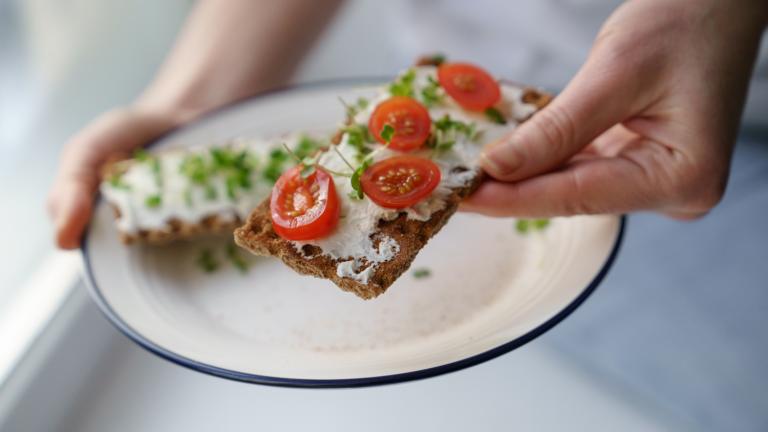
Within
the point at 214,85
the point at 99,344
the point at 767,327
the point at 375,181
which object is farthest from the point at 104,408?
the point at 767,327

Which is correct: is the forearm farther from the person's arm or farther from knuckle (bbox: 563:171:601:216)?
knuckle (bbox: 563:171:601:216)

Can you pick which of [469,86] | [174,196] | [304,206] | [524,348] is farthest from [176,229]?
[524,348]

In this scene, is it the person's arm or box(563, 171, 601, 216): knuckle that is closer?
box(563, 171, 601, 216): knuckle

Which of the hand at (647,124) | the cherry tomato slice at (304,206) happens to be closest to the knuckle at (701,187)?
the hand at (647,124)

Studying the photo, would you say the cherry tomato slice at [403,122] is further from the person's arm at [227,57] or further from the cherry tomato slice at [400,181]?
the person's arm at [227,57]

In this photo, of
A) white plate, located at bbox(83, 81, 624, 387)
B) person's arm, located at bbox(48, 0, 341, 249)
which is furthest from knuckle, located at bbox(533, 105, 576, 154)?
person's arm, located at bbox(48, 0, 341, 249)

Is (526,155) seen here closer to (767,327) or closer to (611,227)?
(611,227)
